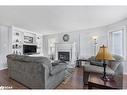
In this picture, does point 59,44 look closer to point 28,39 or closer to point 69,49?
point 69,49

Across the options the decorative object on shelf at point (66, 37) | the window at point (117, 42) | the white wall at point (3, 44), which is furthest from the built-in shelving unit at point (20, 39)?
the window at point (117, 42)

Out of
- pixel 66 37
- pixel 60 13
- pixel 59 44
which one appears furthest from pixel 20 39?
pixel 60 13

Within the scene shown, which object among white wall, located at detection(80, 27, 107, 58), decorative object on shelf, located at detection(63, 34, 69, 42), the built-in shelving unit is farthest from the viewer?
decorative object on shelf, located at detection(63, 34, 69, 42)

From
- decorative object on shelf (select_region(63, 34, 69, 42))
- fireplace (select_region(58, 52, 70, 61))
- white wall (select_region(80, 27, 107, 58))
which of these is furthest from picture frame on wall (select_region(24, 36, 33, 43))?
white wall (select_region(80, 27, 107, 58))

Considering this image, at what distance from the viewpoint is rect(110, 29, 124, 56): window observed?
435 cm

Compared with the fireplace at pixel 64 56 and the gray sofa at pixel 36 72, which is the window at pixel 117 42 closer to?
the fireplace at pixel 64 56

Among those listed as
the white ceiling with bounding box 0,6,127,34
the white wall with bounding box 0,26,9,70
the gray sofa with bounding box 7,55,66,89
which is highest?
the white ceiling with bounding box 0,6,127,34

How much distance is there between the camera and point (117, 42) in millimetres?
4656

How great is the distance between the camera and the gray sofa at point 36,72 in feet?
7.74

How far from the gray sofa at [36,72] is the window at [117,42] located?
309 cm

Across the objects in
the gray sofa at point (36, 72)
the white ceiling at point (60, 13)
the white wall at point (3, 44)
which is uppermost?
the white ceiling at point (60, 13)

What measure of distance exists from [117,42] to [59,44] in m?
3.49

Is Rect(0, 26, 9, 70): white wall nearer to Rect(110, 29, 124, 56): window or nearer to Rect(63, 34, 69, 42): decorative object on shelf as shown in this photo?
Rect(63, 34, 69, 42): decorative object on shelf
